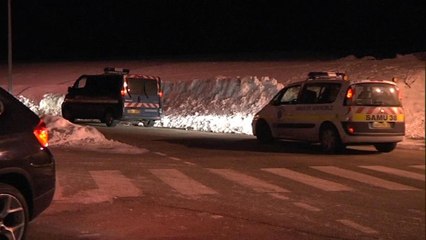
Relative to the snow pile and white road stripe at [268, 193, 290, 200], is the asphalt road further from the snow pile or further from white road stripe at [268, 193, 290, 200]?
the snow pile

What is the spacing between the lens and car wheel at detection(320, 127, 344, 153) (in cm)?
1458

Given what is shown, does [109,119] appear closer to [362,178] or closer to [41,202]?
[362,178]

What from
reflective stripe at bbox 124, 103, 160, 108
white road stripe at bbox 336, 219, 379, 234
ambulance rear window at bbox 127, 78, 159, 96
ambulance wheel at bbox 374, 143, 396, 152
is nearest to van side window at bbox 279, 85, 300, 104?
ambulance wheel at bbox 374, 143, 396, 152

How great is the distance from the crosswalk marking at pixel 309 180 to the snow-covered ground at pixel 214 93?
2.65 m

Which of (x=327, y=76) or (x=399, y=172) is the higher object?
(x=327, y=76)

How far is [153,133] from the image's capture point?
20.3m

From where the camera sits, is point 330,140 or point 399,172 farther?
point 330,140

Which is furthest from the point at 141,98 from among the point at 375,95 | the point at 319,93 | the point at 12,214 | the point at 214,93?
the point at 12,214

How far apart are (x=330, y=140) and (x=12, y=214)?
32.6ft

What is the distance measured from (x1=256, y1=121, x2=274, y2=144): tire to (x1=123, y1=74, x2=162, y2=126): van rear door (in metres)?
7.00

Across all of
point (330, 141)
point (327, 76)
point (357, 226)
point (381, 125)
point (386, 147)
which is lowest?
point (386, 147)

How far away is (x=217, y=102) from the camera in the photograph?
26.8 metres

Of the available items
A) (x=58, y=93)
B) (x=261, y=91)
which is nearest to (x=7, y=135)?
(x=261, y=91)

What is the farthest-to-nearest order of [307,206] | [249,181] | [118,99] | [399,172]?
[118,99] → [399,172] → [249,181] → [307,206]
